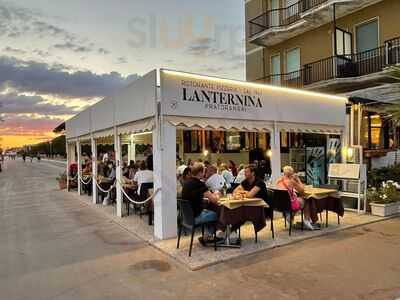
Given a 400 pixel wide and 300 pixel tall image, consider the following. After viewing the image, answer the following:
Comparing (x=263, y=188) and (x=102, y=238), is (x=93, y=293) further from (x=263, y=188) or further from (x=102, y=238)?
(x=263, y=188)

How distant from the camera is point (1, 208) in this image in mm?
11469

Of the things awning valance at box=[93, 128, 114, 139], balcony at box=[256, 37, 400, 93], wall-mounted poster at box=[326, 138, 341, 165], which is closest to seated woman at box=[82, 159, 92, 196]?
awning valance at box=[93, 128, 114, 139]

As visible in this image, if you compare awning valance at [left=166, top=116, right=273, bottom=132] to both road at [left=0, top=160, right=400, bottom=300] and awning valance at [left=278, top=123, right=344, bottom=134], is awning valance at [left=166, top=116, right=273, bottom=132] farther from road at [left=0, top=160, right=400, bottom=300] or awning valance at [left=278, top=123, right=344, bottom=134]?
road at [left=0, top=160, right=400, bottom=300]

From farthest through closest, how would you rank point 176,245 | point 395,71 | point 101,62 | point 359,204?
point 101,62, point 359,204, point 176,245, point 395,71

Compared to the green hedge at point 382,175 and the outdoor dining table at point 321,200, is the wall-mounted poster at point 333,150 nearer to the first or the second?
the green hedge at point 382,175

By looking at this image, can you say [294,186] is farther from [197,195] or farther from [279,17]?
[279,17]

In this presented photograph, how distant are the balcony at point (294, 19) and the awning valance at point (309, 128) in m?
7.14

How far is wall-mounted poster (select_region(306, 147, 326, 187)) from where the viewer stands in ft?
39.4

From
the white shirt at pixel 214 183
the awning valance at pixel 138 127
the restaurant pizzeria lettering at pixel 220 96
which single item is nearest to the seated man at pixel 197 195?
the white shirt at pixel 214 183

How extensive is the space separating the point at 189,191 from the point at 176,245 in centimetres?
124

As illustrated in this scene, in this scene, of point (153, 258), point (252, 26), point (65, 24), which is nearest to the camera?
point (153, 258)

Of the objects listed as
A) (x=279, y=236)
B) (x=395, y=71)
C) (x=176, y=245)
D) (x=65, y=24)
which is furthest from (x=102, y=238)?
Answer: (x=65, y=24)

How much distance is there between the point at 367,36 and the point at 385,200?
908cm

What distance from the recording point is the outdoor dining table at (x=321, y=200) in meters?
7.18
